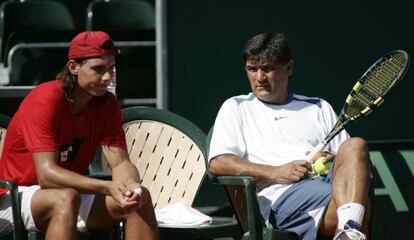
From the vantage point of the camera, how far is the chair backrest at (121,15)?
8.38 m

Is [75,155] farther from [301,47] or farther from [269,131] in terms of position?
[301,47]

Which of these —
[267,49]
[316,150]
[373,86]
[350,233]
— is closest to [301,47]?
[267,49]

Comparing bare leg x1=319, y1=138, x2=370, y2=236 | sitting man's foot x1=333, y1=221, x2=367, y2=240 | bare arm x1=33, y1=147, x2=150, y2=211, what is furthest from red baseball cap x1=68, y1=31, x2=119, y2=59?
sitting man's foot x1=333, y1=221, x2=367, y2=240

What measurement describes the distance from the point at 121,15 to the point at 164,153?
2020 mm

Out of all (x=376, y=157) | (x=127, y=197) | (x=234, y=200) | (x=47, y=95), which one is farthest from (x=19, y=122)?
(x=376, y=157)

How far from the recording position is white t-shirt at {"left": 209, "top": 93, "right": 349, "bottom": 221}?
245 inches

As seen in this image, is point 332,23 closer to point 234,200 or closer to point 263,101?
point 263,101

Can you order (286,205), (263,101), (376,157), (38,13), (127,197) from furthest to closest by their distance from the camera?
(38,13)
(376,157)
(263,101)
(286,205)
(127,197)

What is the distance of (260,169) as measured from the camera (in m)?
6.06

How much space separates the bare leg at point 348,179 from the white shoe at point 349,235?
6.1 inches

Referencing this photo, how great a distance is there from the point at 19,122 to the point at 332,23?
242 cm

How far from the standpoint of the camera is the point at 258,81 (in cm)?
633

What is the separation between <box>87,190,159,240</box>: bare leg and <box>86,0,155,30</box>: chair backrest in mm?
2688

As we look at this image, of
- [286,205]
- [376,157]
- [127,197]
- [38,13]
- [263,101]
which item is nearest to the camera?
[127,197]
